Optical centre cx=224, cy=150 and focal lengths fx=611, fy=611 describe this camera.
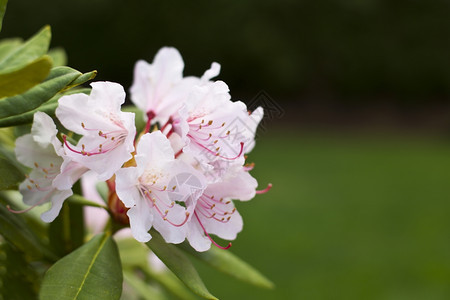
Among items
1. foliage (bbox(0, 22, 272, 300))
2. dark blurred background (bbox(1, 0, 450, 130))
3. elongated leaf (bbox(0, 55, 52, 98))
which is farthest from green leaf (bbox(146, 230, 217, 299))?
dark blurred background (bbox(1, 0, 450, 130))

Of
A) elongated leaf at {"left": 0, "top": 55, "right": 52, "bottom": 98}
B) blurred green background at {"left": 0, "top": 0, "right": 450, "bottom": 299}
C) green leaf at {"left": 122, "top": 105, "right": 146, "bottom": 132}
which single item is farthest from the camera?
blurred green background at {"left": 0, "top": 0, "right": 450, "bottom": 299}

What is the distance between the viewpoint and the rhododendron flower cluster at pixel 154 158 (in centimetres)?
61

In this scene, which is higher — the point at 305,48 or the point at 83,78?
the point at 305,48

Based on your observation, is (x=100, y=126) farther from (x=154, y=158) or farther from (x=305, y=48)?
(x=305, y=48)

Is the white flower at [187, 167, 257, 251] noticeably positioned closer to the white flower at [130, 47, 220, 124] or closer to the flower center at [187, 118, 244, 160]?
the flower center at [187, 118, 244, 160]

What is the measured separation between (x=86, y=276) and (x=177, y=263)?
10cm

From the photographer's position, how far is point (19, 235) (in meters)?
0.69

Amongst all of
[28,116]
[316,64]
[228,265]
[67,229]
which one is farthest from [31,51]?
[316,64]

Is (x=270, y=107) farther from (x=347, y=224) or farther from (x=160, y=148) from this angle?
(x=347, y=224)

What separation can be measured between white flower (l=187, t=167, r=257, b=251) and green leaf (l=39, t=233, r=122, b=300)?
0.31 ft

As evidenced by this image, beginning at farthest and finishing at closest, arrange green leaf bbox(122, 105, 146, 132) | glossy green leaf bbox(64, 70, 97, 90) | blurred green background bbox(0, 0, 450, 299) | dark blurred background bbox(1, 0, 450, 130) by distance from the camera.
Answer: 1. dark blurred background bbox(1, 0, 450, 130)
2. blurred green background bbox(0, 0, 450, 299)
3. green leaf bbox(122, 105, 146, 132)
4. glossy green leaf bbox(64, 70, 97, 90)

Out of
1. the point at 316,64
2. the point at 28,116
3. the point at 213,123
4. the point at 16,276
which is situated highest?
the point at 316,64

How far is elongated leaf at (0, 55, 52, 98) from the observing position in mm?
472

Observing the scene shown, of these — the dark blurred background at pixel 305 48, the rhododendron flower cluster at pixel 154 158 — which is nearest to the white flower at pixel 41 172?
the rhododendron flower cluster at pixel 154 158
